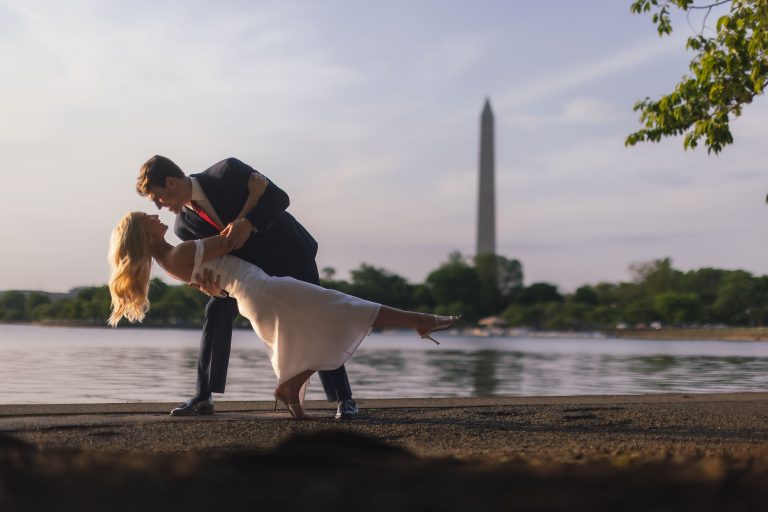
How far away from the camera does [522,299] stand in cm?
15025

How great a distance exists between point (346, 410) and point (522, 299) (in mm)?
146385

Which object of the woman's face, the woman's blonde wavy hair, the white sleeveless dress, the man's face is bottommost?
the white sleeveless dress

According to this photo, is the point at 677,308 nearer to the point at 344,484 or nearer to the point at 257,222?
the point at 257,222

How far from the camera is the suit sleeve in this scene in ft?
18.6

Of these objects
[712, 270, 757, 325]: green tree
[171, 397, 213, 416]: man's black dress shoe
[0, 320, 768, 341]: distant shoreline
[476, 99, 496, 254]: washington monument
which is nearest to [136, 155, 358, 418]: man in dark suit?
[171, 397, 213, 416]: man's black dress shoe

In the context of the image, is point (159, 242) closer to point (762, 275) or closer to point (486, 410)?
point (486, 410)

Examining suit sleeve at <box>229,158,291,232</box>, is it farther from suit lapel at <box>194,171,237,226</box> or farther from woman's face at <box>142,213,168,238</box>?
woman's face at <box>142,213,168,238</box>

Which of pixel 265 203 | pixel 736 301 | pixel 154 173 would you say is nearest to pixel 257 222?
pixel 265 203

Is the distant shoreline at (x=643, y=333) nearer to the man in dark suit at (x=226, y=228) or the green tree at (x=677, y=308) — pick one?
the green tree at (x=677, y=308)

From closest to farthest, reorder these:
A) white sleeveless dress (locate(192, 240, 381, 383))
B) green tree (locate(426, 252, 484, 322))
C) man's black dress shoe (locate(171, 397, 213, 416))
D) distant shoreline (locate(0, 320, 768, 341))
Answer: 1. white sleeveless dress (locate(192, 240, 381, 383))
2. man's black dress shoe (locate(171, 397, 213, 416))
3. distant shoreline (locate(0, 320, 768, 341))
4. green tree (locate(426, 252, 484, 322))

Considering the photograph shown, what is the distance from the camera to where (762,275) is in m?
124

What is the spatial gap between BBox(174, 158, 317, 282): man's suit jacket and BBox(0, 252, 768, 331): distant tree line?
96451 millimetres

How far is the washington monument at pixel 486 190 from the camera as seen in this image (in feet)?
309

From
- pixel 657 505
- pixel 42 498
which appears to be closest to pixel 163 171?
pixel 42 498
